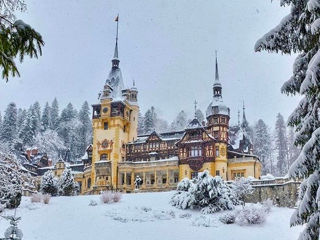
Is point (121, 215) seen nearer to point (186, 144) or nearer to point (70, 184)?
point (70, 184)

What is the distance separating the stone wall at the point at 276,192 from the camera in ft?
123

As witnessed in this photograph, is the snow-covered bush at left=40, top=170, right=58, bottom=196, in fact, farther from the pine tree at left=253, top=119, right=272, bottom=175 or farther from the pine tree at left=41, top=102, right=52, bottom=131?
the pine tree at left=41, top=102, right=52, bottom=131

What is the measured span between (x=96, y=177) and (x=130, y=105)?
39.4 ft

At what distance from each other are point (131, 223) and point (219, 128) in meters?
29.3

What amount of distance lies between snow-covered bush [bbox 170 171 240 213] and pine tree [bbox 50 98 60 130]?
63.8m

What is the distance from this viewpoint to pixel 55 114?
98.6 m

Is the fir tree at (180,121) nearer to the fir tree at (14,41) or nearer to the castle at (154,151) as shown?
the castle at (154,151)

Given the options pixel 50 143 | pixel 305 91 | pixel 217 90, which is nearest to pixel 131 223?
pixel 305 91

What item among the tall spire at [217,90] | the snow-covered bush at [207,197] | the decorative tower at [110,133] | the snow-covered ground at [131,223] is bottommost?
the snow-covered ground at [131,223]

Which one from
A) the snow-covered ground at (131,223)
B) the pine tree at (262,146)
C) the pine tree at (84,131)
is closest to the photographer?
the snow-covered ground at (131,223)

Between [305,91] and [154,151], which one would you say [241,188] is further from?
[305,91]

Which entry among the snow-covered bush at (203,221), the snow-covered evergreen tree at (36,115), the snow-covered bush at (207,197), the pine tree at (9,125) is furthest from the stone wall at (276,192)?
the snow-covered evergreen tree at (36,115)

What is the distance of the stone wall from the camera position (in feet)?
123

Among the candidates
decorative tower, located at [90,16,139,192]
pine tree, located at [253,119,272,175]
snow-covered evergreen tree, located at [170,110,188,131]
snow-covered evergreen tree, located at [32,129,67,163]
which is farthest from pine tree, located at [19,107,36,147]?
pine tree, located at [253,119,272,175]
